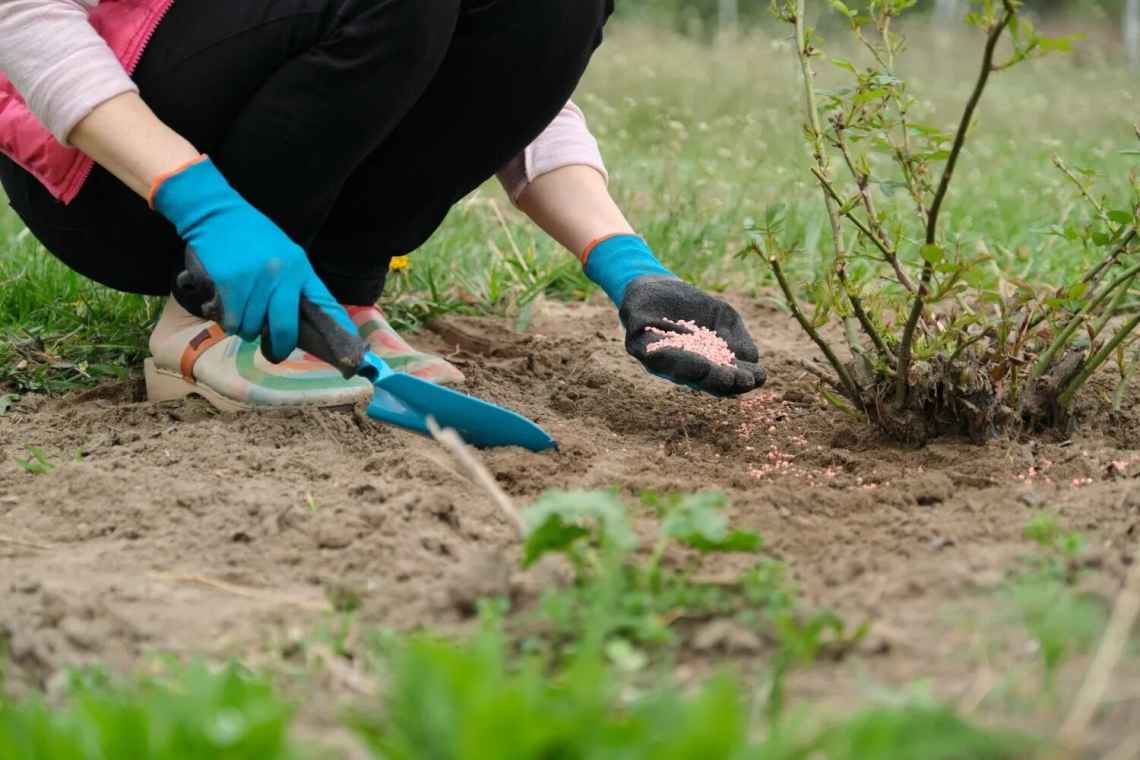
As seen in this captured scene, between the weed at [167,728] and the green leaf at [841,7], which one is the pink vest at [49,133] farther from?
the weed at [167,728]

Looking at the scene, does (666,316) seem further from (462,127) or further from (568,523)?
(568,523)

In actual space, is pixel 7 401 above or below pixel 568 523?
below

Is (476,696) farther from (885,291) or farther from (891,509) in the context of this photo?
(885,291)

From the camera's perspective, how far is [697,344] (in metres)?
2.23

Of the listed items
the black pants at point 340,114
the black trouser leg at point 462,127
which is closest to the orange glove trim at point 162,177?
the black pants at point 340,114

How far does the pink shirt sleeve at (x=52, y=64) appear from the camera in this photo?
1923 millimetres

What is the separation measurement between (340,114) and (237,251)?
13.5 inches

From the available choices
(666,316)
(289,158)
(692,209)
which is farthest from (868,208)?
(692,209)

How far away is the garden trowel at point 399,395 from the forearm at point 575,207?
0.61 meters

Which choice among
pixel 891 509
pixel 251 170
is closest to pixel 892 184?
pixel 891 509

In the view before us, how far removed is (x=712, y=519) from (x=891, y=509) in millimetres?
501

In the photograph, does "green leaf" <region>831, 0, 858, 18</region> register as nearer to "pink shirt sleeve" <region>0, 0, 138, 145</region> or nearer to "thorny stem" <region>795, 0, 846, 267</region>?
"thorny stem" <region>795, 0, 846, 267</region>

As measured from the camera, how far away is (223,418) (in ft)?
7.18

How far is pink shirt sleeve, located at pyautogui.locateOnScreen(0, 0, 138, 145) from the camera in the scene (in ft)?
6.31
